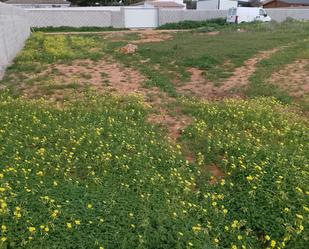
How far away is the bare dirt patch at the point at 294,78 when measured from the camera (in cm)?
952

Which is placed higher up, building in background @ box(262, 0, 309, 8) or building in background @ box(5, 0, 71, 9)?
building in background @ box(5, 0, 71, 9)

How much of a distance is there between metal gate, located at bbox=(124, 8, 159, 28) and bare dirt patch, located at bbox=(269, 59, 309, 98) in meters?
20.5

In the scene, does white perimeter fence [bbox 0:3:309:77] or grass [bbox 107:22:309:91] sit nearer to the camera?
grass [bbox 107:22:309:91]

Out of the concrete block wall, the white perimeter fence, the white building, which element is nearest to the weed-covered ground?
the white perimeter fence

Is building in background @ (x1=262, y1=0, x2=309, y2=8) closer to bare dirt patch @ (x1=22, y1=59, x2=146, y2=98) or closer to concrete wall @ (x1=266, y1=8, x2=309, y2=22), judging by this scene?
concrete wall @ (x1=266, y1=8, x2=309, y2=22)

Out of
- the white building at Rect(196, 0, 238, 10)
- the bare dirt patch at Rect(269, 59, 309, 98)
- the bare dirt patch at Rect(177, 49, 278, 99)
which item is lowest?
the bare dirt patch at Rect(177, 49, 278, 99)

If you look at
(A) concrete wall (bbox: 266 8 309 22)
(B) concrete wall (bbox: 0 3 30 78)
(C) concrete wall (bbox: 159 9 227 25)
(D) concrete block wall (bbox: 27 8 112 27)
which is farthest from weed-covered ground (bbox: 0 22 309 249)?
(A) concrete wall (bbox: 266 8 309 22)

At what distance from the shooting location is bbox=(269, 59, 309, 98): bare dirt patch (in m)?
9.52

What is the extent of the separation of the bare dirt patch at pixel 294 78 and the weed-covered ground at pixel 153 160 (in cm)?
5

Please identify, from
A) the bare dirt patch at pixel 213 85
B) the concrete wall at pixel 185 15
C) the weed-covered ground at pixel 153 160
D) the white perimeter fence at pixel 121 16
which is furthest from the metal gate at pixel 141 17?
the weed-covered ground at pixel 153 160

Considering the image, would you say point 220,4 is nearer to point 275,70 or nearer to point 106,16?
point 106,16

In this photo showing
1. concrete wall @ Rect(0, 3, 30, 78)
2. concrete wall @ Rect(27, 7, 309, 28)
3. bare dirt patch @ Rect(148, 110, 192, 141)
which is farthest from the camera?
concrete wall @ Rect(27, 7, 309, 28)

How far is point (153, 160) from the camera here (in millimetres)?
5457

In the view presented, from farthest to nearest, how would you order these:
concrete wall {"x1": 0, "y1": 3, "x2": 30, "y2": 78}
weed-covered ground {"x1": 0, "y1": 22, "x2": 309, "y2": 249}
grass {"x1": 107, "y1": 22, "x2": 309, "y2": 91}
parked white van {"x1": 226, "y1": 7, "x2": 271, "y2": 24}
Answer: parked white van {"x1": 226, "y1": 7, "x2": 271, "y2": 24} → grass {"x1": 107, "y1": 22, "x2": 309, "y2": 91} → concrete wall {"x1": 0, "y1": 3, "x2": 30, "y2": 78} → weed-covered ground {"x1": 0, "y1": 22, "x2": 309, "y2": 249}
